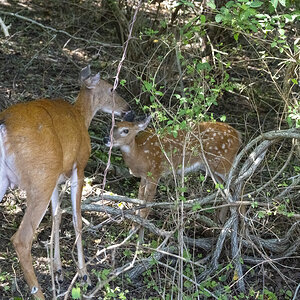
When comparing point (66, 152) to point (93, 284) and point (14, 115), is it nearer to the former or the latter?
point (14, 115)

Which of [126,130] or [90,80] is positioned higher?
[90,80]

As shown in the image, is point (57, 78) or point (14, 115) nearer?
point (14, 115)

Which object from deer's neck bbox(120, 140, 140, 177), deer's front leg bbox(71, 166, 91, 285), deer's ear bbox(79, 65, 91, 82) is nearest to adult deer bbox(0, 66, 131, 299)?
deer's front leg bbox(71, 166, 91, 285)

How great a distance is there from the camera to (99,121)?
8438 mm

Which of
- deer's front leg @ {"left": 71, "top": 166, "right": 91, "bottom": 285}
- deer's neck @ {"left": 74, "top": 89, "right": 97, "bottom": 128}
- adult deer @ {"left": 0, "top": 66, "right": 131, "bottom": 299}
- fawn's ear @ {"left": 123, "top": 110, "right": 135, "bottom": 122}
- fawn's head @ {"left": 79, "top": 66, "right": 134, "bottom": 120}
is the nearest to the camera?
adult deer @ {"left": 0, "top": 66, "right": 131, "bottom": 299}

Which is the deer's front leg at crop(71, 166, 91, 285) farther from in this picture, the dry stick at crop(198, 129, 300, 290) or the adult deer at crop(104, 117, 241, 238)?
the adult deer at crop(104, 117, 241, 238)

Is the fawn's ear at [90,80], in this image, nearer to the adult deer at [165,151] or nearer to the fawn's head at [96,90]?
the fawn's head at [96,90]

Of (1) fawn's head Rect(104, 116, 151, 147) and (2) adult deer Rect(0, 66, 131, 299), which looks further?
(1) fawn's head Rect(104, 116, 151, 147)

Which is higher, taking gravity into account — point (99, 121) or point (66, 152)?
point (66, 152)

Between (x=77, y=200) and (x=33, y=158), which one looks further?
(x=77, y=200)

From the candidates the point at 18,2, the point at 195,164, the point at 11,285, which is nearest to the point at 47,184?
the point at 11,285

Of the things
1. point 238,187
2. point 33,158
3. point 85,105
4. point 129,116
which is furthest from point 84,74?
point 238,187

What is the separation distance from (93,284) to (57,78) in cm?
375

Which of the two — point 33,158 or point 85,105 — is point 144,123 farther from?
point 33,158
